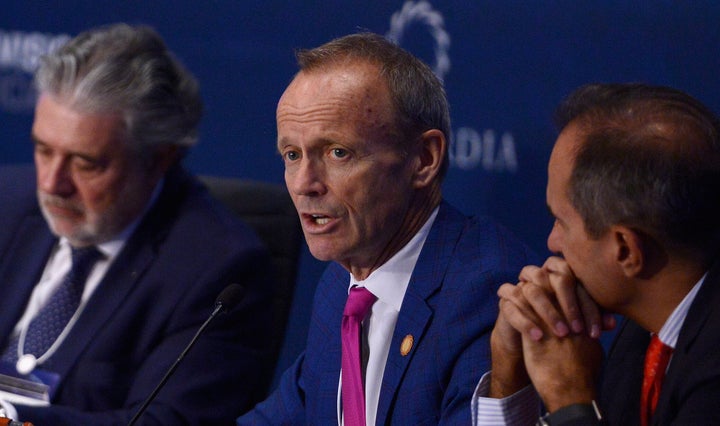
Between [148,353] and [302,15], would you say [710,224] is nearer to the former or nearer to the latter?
[148,353]

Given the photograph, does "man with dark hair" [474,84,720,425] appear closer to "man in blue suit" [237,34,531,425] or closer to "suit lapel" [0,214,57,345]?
"man in blue suit" [237,34,531,425]

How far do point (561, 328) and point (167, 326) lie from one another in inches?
41.9

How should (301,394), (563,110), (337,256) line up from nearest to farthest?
(563,110) → (337,256) → (301,394)

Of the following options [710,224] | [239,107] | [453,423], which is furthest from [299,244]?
[710,224]

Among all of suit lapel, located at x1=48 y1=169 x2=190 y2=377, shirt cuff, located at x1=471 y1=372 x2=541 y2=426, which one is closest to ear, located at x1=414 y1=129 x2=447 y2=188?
shirt cuff, located at x1=471 y1=372 x2=541 y2=426

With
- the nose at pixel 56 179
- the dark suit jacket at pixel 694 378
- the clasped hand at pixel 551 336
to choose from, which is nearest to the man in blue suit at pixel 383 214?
the clasped hand at pixel 551 336

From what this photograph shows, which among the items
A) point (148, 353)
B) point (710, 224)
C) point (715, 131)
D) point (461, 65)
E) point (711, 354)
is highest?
point (461, 65)

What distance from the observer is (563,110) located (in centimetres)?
179

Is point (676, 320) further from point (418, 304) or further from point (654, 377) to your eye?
point (418, 304)

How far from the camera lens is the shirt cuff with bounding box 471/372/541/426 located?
1.77 m

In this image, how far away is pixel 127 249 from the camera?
2.64 meters

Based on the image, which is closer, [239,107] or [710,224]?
[710,224]

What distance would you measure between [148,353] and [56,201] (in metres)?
0.49

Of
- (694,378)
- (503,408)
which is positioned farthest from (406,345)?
(694,378)
